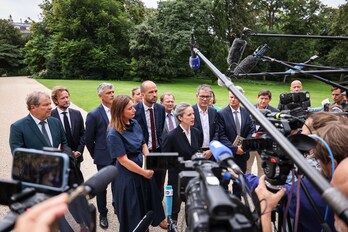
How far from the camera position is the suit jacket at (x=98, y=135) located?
4691mm

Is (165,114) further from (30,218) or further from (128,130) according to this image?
(30,218)

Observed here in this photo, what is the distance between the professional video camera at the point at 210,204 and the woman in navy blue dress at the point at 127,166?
2066mm

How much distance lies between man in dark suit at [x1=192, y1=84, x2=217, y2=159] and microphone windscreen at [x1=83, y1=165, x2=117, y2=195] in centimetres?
360

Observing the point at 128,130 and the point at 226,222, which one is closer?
the point at 226,222

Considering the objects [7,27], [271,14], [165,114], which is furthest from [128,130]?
[7,27]

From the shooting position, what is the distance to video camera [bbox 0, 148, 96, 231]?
1.11m

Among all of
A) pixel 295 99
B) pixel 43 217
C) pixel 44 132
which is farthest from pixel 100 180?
pixel 44 132

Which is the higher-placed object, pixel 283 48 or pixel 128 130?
pixel 283 48

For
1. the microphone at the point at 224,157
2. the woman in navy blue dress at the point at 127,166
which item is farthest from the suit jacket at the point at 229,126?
the microphone at the point at 224,157

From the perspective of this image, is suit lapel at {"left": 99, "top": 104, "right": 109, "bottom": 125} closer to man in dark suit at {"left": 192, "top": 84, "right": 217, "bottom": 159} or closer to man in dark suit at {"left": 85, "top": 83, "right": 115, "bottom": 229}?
man in dark suit at {"left": 85, "top": 83, "right": 115, "bottom": 229}

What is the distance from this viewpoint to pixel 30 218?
34.9 inches

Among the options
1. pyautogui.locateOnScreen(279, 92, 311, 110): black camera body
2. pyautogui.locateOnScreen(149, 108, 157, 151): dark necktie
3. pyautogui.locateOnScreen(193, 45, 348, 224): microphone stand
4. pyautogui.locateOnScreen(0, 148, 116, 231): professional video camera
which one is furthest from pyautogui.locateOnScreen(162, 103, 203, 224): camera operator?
pyautogui.locateOnScreen(193, 45, 348, 224): microphone stand

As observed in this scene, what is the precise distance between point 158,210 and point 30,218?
10.4 ft

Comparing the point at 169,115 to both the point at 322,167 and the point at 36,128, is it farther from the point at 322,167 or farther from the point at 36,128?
the point at 322,167
